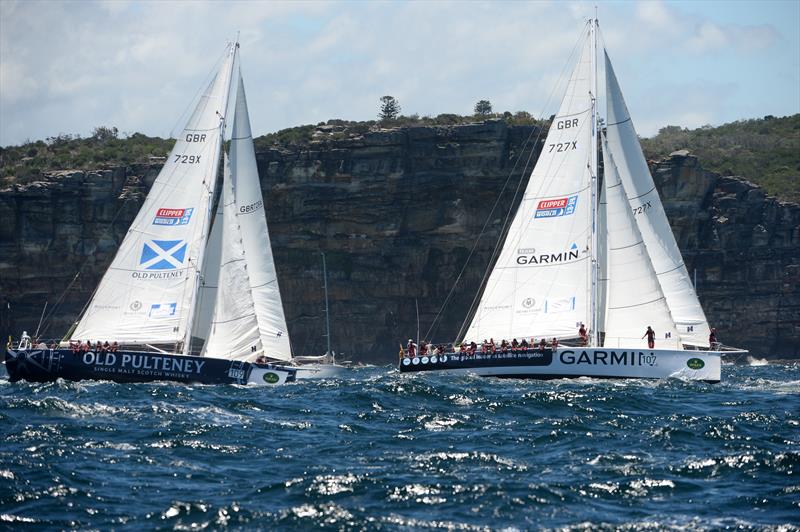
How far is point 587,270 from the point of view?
3541 centimetres

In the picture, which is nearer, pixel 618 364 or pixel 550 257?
pixel 618 364

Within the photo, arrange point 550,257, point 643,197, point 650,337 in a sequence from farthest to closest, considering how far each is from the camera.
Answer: point 643,197 < point 550,257 < point 650,337

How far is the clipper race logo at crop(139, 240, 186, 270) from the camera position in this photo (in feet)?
114

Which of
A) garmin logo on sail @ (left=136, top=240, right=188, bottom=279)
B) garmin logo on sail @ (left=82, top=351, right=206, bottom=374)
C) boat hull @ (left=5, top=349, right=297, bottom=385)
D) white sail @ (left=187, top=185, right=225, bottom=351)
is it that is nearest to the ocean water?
boat hull @ (left=5, top=349, right=297, bottom=385)

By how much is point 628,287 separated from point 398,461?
1825cm

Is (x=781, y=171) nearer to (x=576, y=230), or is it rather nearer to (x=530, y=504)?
(x=576, y=230)

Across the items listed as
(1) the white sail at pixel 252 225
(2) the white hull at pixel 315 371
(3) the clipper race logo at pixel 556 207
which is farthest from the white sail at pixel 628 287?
(1) the white sail at pixel 252 225

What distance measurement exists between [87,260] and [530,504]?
189 feet

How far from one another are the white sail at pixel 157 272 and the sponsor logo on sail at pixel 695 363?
50.3ft

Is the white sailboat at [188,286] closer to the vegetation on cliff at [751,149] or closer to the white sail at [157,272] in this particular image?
the white sail at [157,272]

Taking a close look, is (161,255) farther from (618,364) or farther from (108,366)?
(618,364)

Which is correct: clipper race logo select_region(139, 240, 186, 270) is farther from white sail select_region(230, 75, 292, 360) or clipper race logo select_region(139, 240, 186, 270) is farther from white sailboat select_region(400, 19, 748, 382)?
white sailboat select_region(400, 19, 748, 382)

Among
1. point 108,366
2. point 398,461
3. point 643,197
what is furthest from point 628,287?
point 398,461

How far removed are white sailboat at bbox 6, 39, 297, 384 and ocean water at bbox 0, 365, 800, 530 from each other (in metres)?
5.70
